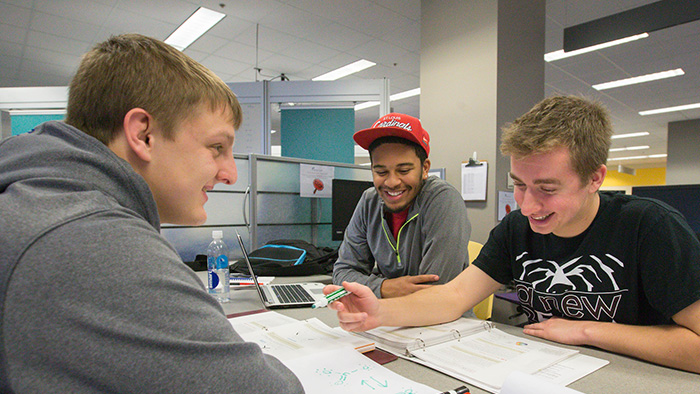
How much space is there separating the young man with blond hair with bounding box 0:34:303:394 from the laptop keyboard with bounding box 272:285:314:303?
2.54 ft

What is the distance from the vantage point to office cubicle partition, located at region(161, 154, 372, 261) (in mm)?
2217

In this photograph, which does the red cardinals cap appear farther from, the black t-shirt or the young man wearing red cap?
the black t-shirt

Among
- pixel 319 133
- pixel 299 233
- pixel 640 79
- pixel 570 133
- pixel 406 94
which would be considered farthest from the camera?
pixel 406 94

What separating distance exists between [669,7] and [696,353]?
3206mm

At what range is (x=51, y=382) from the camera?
35cm

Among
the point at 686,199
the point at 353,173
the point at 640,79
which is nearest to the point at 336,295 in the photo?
the point at 353,173

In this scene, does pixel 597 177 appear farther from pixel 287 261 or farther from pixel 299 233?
pixel 299 233

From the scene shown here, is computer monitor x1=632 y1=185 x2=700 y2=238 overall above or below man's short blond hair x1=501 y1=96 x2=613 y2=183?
below

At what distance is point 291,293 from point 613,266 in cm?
101

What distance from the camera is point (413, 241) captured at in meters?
1.44

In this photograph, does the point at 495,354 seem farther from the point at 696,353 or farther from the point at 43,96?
the point at 43,96

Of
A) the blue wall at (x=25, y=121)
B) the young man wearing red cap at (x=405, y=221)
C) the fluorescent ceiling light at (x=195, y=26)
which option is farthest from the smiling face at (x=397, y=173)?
the fluorescent ceiling light at (x=195, y=26)

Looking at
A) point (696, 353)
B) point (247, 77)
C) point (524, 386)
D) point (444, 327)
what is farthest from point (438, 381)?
point (247, 77)

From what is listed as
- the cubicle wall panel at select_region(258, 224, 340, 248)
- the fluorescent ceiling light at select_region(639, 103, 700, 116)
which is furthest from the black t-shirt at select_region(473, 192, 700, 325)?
the fluorescent ceiling light at select_region(639, 103, 700, 116)
